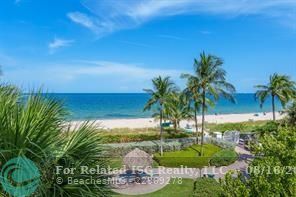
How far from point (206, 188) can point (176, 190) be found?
2979 millimetres

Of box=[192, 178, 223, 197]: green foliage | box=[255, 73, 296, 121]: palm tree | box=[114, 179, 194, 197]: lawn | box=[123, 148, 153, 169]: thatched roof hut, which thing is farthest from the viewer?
box=[255, 73, 296, 121]: palm tree

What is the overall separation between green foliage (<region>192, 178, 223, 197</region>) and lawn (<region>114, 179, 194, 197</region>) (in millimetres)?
953

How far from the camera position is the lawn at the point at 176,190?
18859 mm

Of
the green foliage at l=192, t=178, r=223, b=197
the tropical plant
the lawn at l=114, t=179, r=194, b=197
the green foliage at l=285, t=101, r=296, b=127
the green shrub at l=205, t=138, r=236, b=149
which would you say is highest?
the green foliage at l=285, t=101, r=296, b=127

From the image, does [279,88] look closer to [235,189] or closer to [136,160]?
[136,160]

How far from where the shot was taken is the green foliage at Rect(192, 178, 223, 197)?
53.2ft

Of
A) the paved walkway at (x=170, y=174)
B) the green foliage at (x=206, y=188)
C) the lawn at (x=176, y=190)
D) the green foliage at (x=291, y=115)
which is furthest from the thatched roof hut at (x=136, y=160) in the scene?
the green foliage at (x=291, y=115)

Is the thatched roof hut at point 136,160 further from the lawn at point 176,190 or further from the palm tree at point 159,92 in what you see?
the palm tree at point 159,92

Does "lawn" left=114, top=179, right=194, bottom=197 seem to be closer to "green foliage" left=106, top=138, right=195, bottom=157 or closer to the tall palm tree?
"green foliage" left=106, top=138, right=195, bottom=157

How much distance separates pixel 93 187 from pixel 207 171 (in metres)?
19.4

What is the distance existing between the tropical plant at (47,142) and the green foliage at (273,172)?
3889 millimetres

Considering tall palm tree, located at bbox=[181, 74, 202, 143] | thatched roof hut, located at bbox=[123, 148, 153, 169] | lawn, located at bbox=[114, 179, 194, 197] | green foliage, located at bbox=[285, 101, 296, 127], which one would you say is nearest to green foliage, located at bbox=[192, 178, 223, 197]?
lawn, located at bbox=[114, 179, 194, 197]

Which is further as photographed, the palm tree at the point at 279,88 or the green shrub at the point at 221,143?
the palm tree at the point at 279,88

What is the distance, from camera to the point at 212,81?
94.0 feet
